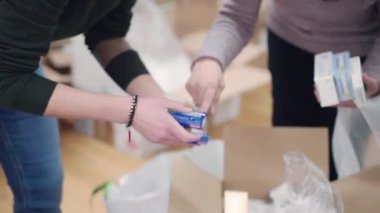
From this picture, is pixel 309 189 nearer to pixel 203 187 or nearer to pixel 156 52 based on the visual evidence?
pixel 203 187

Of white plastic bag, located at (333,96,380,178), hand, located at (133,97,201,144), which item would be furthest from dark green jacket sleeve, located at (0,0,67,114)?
white plastic bag, located at (333,96,380,178)

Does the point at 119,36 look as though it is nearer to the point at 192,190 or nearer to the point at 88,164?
the point at 192,190

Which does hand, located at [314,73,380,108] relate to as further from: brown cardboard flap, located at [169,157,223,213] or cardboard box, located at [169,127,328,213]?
brown cardboard flap, located at [169,157,223,213]

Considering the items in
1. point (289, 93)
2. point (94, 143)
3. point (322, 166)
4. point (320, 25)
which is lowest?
point (94, 143)

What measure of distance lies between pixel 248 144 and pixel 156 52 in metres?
0.91

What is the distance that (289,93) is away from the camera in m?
1.28

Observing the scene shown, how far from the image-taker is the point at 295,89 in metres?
1.27

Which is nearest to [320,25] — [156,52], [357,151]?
[357,151]

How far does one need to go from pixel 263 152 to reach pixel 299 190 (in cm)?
10

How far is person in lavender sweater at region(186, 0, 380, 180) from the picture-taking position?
1085 mm

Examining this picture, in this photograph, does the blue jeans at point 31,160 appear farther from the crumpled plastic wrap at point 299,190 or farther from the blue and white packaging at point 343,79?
the blue and white packaging at point 343,79

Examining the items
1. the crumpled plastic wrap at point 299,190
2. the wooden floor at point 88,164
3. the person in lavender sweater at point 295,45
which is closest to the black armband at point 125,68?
the person in lavender sweater at point 295,45

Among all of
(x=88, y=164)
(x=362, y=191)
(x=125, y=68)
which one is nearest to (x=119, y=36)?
(x=125, y=68)

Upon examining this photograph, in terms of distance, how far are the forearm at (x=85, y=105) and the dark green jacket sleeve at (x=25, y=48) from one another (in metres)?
0.01
